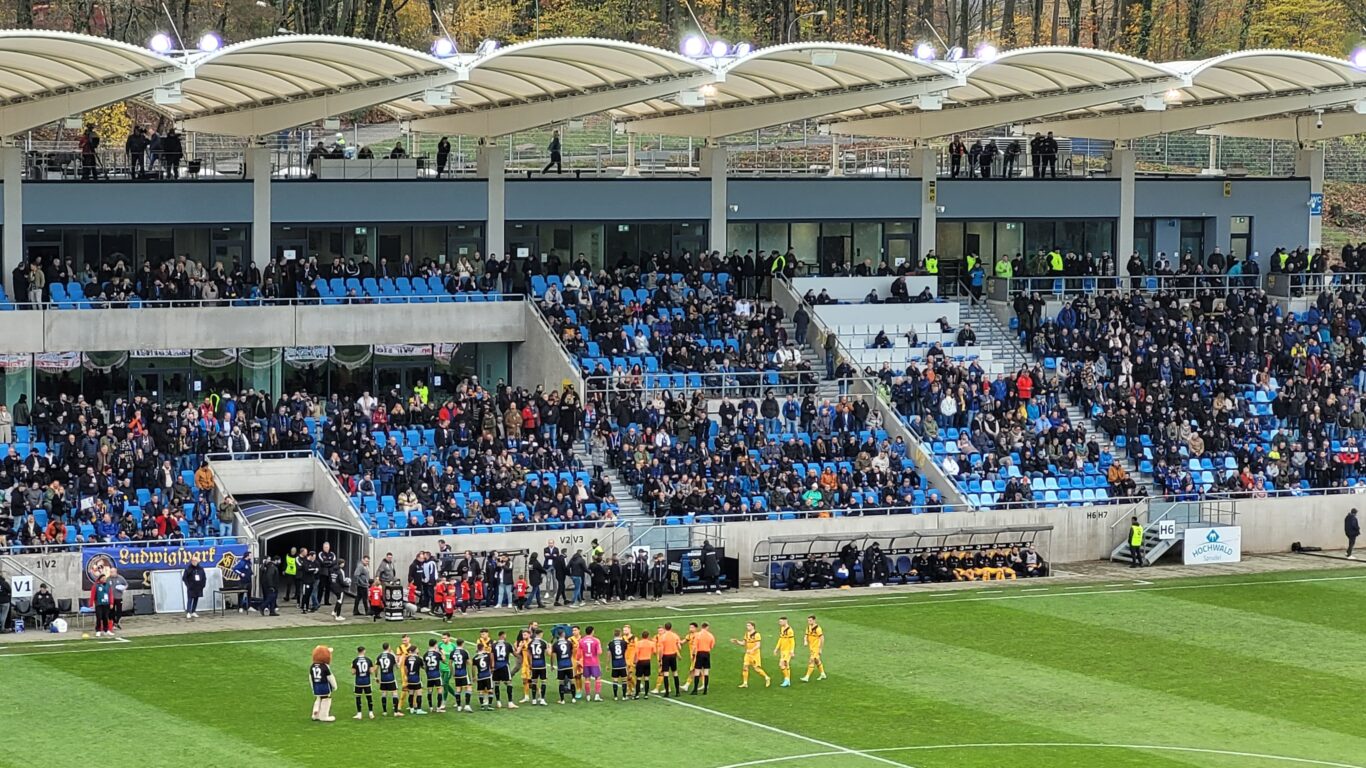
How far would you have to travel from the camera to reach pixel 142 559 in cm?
4162

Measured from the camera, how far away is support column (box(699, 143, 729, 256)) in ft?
190

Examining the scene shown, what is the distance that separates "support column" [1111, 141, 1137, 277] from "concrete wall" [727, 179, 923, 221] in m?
5.91

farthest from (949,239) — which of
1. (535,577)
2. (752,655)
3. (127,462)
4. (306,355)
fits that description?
(752,655)

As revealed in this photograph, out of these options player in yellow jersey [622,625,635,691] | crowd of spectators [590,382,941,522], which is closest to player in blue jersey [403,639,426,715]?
player in yellow jersey [622,625,635,691]

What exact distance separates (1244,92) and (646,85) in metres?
15.4

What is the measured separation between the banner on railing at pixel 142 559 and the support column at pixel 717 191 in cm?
1985

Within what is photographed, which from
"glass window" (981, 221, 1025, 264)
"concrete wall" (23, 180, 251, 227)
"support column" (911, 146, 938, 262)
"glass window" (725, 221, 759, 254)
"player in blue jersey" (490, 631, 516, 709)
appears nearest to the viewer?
"player in blue jersey" (490, 631, 516, 709)

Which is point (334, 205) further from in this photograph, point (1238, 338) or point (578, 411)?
point (1238, 338)

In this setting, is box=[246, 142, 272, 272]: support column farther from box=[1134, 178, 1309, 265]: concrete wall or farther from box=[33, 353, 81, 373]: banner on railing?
box=[1134, 178, 1309, 265]: concrete wall

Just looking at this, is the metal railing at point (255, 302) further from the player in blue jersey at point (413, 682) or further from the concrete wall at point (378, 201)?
the player in blue jersey at point (413, 682)

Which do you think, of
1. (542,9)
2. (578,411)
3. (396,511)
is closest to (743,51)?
(578,411)

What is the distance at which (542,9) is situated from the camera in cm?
8100

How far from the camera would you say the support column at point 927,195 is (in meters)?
60.2

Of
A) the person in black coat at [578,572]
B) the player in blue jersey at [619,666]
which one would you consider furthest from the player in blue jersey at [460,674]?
the person in black coat at [578,572]
